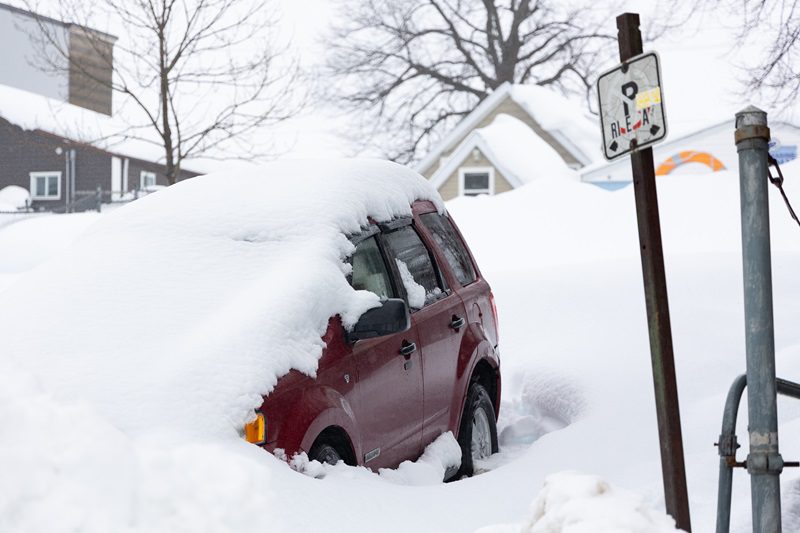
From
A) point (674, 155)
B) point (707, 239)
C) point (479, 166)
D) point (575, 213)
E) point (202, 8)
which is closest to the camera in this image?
point (707, 239)

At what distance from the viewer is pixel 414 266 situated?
18.9 feet

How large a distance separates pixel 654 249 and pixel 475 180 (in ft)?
85.9

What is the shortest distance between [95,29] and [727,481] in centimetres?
1959

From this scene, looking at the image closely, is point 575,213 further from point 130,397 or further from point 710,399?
point 130,397

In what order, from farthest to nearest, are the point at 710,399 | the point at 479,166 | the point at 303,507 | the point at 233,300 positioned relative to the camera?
the point at 479,166, the point at 710,399, the point at 233,300, the point at 303,507

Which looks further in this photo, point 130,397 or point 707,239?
point 707,239

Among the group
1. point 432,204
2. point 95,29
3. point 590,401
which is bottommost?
point 590,401

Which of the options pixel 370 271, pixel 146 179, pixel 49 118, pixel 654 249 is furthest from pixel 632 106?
pixel 146 179

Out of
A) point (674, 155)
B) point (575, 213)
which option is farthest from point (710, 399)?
point (674, 155)

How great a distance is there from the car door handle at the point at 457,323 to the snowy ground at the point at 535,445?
2.73 ft

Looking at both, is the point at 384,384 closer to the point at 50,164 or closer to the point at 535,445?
the point at 535,445

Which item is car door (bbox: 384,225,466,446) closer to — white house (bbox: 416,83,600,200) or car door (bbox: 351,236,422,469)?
car door (bbox: 351,236,422,469)

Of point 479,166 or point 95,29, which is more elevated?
point 95,29

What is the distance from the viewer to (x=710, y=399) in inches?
274
